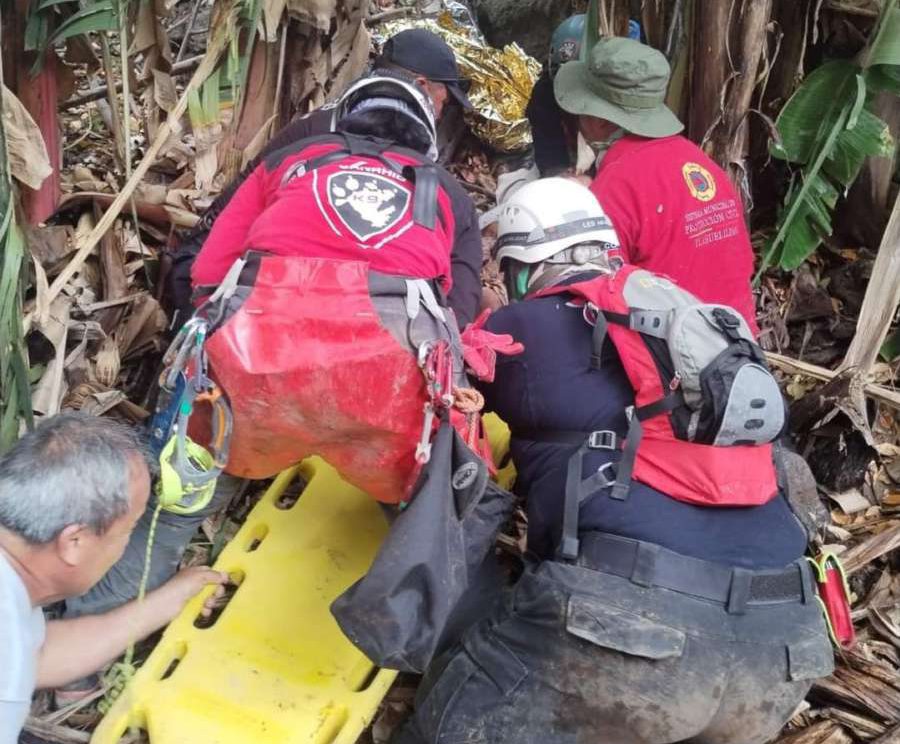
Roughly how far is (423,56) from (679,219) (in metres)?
1.31

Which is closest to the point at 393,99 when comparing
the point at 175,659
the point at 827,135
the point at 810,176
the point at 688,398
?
the point at 688,398

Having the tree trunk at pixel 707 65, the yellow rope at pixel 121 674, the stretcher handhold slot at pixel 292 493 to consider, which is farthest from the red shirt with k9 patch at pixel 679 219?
the yellow rope at pixel 121 674

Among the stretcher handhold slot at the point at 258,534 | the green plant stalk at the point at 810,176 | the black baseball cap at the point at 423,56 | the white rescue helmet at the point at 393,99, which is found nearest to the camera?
the white rescue helmet at the point at 393,99

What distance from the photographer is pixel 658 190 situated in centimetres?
366

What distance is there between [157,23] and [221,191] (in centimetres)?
81

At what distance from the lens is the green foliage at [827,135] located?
425 centimetres

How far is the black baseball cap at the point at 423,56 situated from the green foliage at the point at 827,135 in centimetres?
152

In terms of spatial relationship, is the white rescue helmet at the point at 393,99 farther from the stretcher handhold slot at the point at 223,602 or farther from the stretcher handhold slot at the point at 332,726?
the stretcher handhold slot at the point at 332,726

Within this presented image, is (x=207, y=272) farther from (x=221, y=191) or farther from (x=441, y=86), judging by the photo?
(x=441, y=86)

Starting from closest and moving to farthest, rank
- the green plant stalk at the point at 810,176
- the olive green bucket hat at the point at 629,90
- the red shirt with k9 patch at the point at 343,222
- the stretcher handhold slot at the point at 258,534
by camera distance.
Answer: the red shirt with k9 patch at the point at 343,222
the stretcher handhold slot at the point at 258,534
the olive green bucket hat at the point at 629,90
the green plant stalk at the point at 810,176

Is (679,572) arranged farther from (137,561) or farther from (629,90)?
(629,90)

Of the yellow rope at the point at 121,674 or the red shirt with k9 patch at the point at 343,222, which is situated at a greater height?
the red shirt with k9 patch at the point at 343,222

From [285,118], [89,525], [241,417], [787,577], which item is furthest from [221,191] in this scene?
[787,577]

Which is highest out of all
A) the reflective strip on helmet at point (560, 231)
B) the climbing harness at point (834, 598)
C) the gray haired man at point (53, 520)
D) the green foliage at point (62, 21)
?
the green foliage at point (62, 21)
